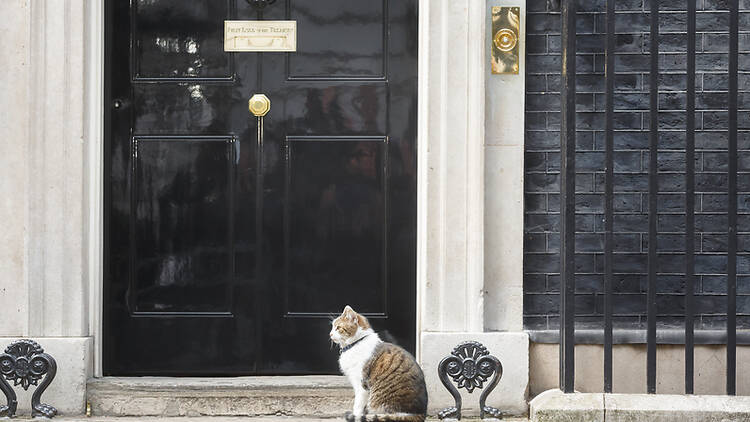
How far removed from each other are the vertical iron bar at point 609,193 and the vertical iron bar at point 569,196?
162mm

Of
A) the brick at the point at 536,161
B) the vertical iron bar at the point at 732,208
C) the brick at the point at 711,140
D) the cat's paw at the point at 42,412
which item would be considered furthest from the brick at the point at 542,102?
the cat's paw at the point at 42,412

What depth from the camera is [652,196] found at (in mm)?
5082

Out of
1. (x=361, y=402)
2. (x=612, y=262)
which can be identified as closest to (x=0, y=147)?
(x=361, y=402)

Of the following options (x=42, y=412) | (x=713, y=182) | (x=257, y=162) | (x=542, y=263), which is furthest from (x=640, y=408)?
(x=42, y=412)

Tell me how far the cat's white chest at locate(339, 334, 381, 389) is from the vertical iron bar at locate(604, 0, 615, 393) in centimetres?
116

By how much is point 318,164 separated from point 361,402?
4.73ft

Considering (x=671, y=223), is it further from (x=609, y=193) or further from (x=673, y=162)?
(x=609, y=193)

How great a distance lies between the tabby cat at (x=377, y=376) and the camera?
4785mm

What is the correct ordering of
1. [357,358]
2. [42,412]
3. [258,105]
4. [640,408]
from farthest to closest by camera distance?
[258,105] → [42,412] → [640,408] → [357,358]

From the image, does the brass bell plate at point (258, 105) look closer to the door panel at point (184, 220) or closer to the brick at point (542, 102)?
the door panel at point (184, 220)

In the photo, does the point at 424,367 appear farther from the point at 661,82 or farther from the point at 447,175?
the point at 661,82

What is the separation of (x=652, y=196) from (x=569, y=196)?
412 mm

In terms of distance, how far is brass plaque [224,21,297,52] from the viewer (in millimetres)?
5633

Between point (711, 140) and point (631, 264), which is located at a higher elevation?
point (711, 140)
